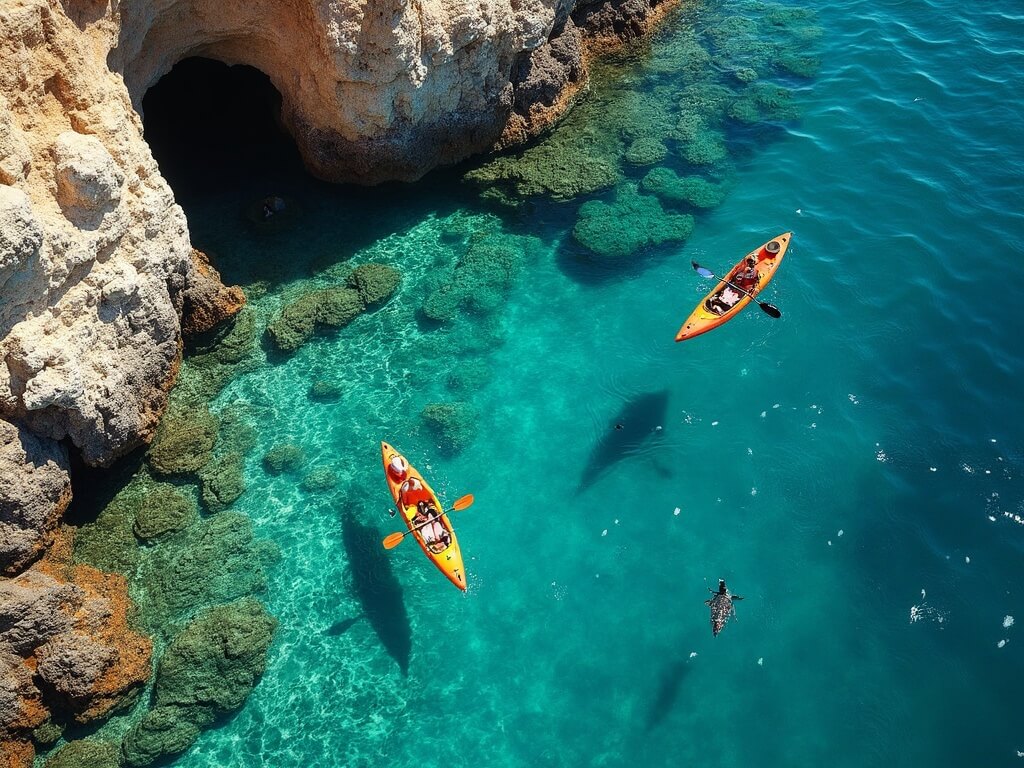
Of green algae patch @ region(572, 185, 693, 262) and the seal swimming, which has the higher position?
green algae patch @ region(572, 185, 693, 262)

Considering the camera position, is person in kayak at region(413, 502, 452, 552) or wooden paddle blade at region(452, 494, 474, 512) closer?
person in kayak at region(413, 502, 452, 552)

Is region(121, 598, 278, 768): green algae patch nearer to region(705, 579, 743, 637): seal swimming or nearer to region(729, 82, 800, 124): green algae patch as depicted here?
region(705, 579, 743, 637): seal swimming

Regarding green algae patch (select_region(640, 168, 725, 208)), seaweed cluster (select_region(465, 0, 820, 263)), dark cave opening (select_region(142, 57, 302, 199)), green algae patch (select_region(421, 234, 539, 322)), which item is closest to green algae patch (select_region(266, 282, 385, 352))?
green algae patch (select_region(421, 234, 539, 322))

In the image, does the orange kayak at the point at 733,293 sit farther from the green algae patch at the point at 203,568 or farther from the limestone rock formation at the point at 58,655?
the limestone rock formation at the point at 58,655

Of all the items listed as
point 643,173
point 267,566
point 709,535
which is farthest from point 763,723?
point 643,173

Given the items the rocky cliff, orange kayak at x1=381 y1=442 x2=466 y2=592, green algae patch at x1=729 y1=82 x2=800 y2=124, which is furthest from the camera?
green algae patch at x1=729 y1=82 x2=800 y2=124

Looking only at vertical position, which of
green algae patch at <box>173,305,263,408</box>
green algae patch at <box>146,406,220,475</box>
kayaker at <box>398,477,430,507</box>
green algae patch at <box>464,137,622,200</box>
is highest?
green algae patch at <box>464,137,622,200</box>

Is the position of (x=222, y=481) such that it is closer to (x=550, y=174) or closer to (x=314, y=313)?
(x=314, y=313)
